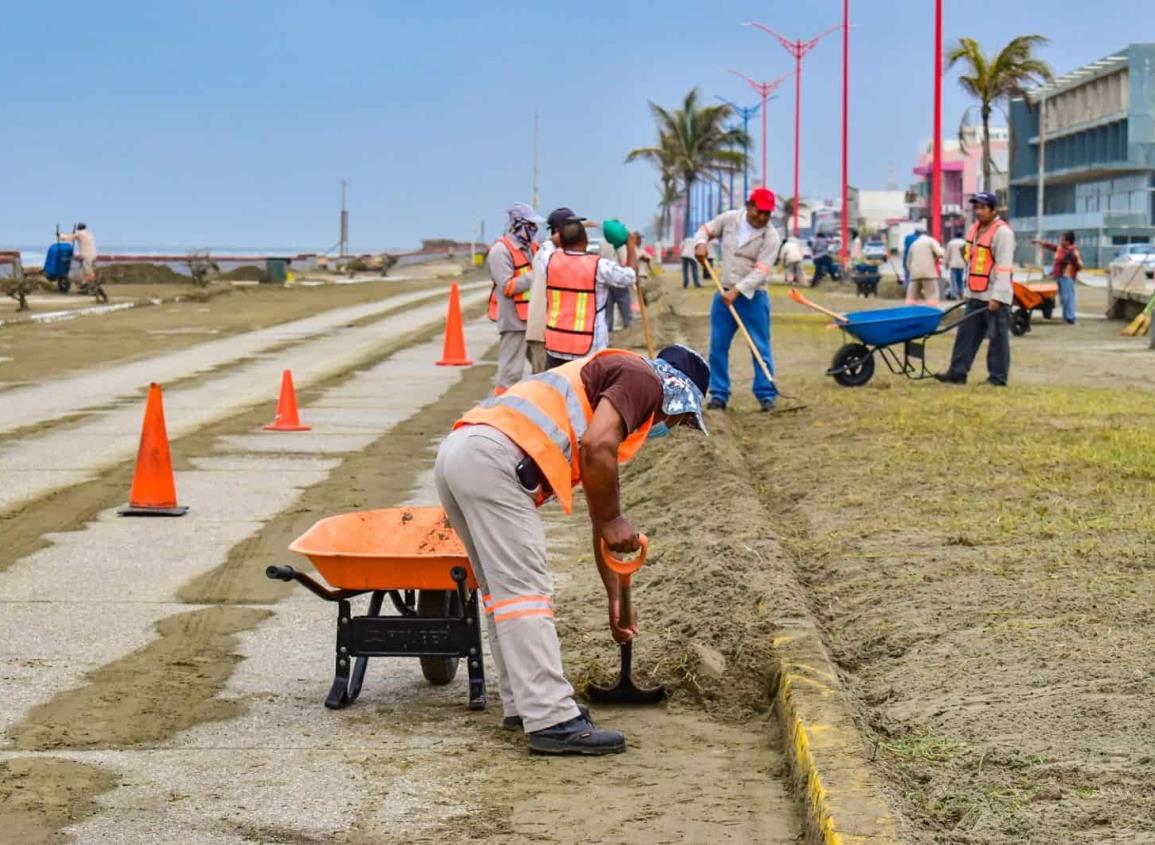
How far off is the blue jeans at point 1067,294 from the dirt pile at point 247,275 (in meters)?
29.5

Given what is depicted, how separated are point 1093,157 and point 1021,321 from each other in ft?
217

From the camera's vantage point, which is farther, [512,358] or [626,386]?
[512,358]

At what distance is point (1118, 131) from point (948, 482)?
265 ft

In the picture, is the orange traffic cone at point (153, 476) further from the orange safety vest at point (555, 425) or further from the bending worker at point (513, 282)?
the orange safety vest at point (555, 425)

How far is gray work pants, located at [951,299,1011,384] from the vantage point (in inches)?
690

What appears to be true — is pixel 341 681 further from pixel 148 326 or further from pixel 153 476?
pixel 148 326

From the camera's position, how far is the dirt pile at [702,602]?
23.8 feet

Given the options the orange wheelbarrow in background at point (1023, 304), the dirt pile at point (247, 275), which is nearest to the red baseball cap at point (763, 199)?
the orange wheelbarrow in background at point (1023, 304)

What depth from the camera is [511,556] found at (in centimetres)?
627

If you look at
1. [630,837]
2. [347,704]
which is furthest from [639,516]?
[630,837]

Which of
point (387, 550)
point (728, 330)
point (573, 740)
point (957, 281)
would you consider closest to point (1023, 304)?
point (957, 281)

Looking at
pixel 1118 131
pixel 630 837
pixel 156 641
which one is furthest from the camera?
pixel 1118 131

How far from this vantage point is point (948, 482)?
445 inches

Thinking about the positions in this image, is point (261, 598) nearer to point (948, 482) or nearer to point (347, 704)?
point (347, 704)
